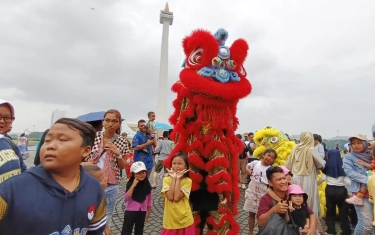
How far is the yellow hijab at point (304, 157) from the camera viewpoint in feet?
13.5

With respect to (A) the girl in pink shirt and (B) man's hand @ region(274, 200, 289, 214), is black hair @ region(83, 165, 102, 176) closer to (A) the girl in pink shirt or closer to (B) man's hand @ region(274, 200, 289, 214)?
(A) the girl in pink shirt

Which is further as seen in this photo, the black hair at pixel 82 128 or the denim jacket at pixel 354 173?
the denim jacket at pixel 354 173

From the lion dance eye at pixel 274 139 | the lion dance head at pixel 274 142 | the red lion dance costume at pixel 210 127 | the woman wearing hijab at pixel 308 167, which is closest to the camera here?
the red lion dance costume at pixel 210 127

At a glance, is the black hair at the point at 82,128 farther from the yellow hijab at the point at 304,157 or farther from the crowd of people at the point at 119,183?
the yellow hijab at the point at 304,157

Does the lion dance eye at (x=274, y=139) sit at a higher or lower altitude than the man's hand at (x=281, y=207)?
higher

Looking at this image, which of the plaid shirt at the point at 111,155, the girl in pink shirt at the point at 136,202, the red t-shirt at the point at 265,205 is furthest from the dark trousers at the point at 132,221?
the red t-shirt at the point at 265,205

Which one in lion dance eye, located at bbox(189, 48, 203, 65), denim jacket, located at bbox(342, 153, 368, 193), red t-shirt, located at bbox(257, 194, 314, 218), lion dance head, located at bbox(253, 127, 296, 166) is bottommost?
red t-shirt, located at bbox(257, 194, 314, 218)

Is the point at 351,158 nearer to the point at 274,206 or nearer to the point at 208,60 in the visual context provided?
the point at 274,206

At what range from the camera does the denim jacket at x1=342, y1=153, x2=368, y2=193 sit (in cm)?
329

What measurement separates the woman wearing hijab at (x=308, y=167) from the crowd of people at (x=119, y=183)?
0.05 feet

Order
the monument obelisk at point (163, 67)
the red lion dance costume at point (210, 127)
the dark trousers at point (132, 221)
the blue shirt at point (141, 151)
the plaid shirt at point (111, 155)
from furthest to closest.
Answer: the monument obelisk at point (163, 67), the blue shirt at point (141, 151), the dark trousers at point (132, 221), the red lion dance costume at point (210, 127), the plaid shirt at point (111, 155)

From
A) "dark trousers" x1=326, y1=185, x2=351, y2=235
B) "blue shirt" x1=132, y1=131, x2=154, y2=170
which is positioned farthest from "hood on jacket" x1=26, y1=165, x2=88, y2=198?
"dark trousers" x1=326, y1=185, x2=351, y2=235

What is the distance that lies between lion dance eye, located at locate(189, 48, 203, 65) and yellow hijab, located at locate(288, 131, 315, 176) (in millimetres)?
2460

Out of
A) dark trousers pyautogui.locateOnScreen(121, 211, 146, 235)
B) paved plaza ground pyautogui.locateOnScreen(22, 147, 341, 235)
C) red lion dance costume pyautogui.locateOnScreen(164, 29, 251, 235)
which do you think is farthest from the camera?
paved plaza ground pyautogui.locateOnScreen(22, 147, 341, 235)
